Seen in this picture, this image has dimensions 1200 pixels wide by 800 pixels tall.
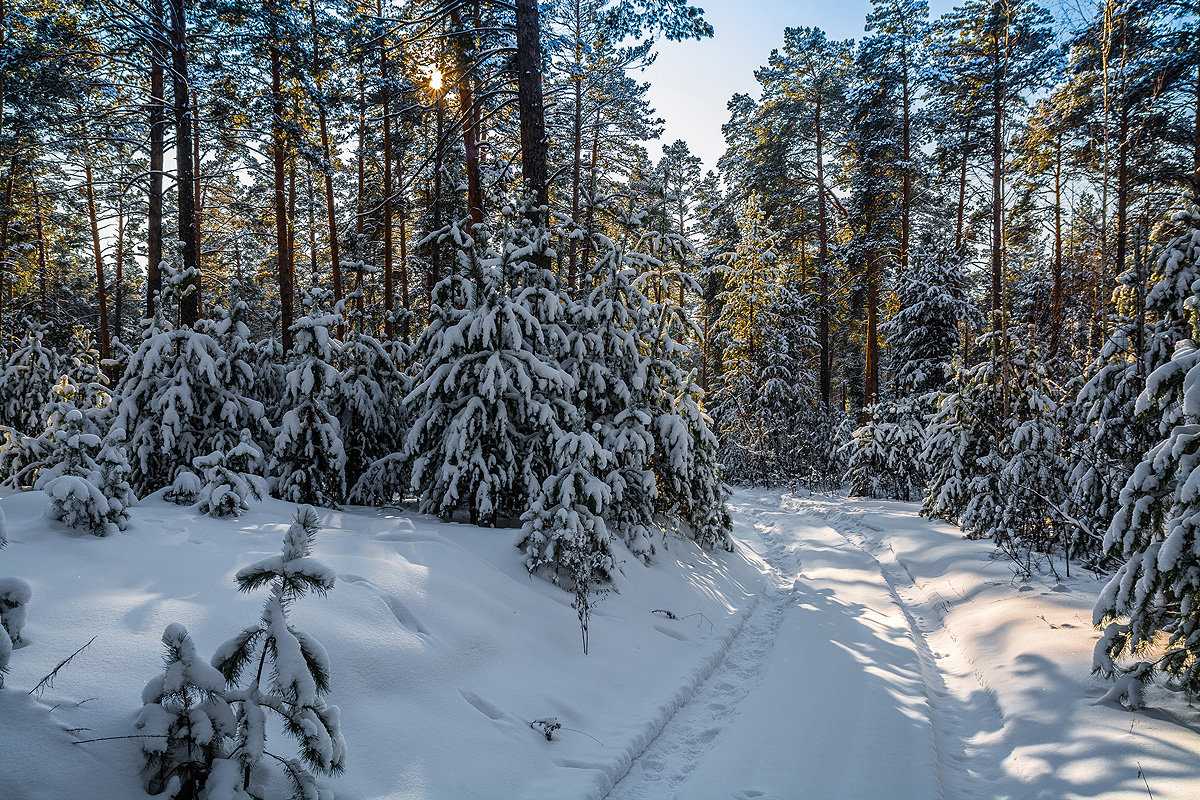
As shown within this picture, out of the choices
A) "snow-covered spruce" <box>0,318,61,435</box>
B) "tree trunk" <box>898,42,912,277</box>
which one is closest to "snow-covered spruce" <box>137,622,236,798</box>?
"snow-covered spruce" <box>0,318,61,435</box>

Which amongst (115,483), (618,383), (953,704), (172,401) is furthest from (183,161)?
(953,704)

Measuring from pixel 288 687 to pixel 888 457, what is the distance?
17.5 metres

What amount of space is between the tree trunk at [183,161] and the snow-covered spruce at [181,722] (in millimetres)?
→ 8027

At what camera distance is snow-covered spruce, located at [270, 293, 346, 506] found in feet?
26.7

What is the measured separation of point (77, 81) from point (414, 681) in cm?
1259

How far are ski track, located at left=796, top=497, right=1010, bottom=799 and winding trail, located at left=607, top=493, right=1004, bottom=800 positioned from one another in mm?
14

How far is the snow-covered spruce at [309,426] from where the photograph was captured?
815 centimetres

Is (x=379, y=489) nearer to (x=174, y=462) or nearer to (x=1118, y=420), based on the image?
(x=174, y=462)

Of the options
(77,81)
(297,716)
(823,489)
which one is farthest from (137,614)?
(823,489)

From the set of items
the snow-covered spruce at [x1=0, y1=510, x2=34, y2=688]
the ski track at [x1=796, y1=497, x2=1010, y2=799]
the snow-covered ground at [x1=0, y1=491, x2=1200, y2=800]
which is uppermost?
the snow-covered spruce at [x1=0, y1=510, x2=34, y2=688]

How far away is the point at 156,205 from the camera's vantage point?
1130cm

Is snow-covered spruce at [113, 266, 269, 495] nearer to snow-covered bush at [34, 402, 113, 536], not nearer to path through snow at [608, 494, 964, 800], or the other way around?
snow-covered bush at [34, 402, 113, 536]

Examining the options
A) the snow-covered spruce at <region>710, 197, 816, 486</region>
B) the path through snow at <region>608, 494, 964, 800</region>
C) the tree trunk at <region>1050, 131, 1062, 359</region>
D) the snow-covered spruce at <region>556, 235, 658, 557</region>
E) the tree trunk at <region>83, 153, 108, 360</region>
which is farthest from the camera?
the snow-covered spruce at <region>710, 197, 816, 486</region>

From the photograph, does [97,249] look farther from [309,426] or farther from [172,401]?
[309,426]
